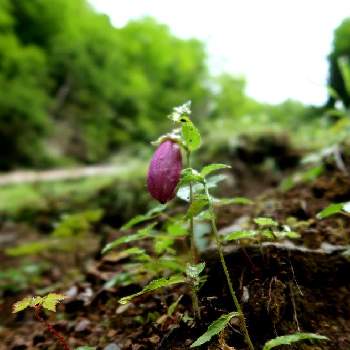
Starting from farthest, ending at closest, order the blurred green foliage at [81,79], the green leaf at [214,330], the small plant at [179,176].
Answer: the blurred green foliage at [81,79] < the small plant at [179,176] < the green leaf at [214,330]

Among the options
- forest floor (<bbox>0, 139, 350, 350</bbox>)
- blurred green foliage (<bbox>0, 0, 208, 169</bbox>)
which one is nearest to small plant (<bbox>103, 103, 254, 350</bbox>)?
forest floor (<bbox>0, 139, 350, 350</bbox>)

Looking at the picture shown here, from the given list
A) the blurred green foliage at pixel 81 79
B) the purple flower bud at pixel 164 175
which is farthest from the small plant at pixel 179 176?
the blurred green foliage at pixel 81 79

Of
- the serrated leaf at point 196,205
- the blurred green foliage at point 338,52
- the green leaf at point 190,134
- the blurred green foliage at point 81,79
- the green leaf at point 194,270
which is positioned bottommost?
the green leaf at point 194,270

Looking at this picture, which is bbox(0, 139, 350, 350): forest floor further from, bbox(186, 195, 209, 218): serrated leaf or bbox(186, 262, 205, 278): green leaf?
bbox(186, 195, 209, 218): serrated leaf

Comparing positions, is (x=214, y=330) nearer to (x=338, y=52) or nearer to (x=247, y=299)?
(x=247, y=299)

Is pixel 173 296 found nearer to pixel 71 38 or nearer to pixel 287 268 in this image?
pixel 287 268

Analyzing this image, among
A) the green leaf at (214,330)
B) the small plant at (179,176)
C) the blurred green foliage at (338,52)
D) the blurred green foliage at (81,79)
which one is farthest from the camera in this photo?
the blurred green foliage at (81,79)

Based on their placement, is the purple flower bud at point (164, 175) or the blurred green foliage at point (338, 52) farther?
the blurred green foliage at point (338, 52)

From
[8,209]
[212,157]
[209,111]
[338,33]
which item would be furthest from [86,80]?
[212,157]

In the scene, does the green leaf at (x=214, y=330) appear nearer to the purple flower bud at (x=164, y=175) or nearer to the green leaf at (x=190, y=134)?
the purple flower bud at (x=164, y=175)
